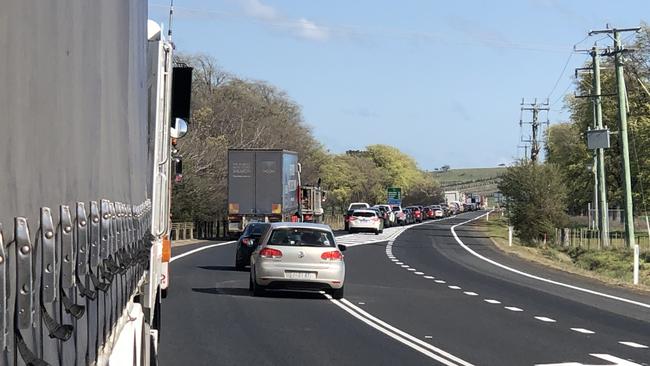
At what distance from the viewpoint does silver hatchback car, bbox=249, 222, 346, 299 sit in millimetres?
18281

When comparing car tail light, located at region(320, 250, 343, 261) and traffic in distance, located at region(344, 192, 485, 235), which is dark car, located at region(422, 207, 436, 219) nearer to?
traffic in distance, located at region(344, 192, 485, 235)

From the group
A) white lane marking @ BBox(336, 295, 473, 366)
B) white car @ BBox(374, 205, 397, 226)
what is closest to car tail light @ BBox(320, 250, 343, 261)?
white lane marking @ BBox(336, 295, 473, 366)

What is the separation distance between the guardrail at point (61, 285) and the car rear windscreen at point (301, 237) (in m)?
14.5

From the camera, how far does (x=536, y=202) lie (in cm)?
5119

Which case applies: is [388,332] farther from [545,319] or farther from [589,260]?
[589,260]

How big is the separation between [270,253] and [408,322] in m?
4.42

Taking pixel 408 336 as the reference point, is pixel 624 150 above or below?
above

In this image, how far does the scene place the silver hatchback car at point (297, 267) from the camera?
1828 cm

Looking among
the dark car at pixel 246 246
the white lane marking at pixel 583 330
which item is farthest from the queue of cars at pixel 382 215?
the white lane marking at pixel 583 330

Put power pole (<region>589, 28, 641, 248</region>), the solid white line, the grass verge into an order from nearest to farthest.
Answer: the solid white line, the grass verge, power pole (<region>589, 28, 641, 248</region>)

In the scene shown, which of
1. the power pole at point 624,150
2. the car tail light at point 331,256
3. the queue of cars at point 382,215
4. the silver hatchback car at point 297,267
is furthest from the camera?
the queue of cars at point 382,215

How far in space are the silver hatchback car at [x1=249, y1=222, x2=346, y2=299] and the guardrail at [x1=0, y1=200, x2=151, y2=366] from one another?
1397 cm

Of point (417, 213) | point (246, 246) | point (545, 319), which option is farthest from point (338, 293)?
point (417, 213)

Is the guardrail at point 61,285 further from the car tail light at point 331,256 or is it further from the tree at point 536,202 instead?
the tree at point 536,202
